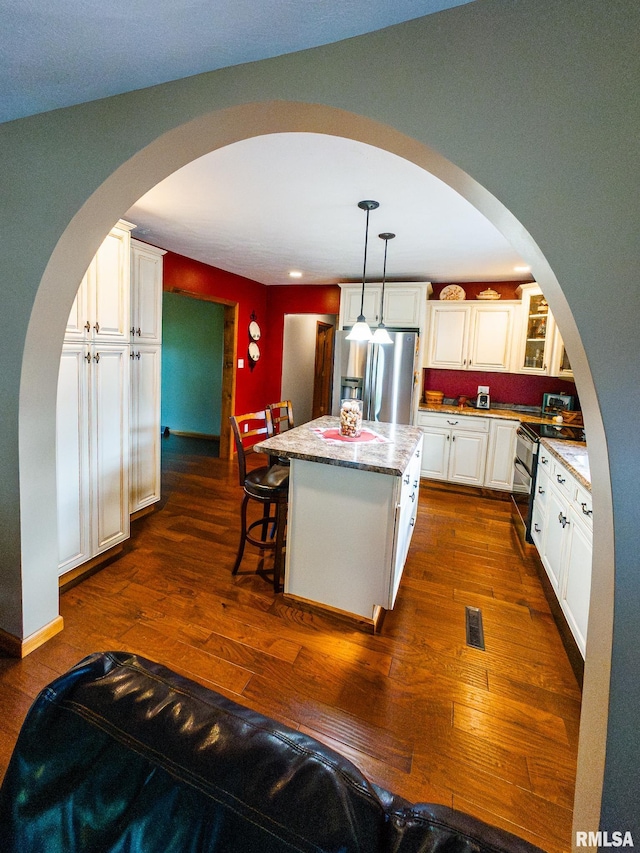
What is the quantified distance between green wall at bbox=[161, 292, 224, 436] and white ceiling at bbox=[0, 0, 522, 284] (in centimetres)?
167

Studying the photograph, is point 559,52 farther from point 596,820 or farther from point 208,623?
point 208,623

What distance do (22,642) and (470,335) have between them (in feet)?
15.0

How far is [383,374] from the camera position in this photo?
4508mm

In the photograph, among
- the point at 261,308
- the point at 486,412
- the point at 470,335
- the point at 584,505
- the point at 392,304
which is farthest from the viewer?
the point at 261,308

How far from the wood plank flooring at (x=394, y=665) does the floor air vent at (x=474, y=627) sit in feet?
0.12

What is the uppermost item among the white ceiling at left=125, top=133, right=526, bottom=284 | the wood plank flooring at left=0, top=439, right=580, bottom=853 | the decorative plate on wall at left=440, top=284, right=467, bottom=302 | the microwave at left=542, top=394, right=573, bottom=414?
the white ceiling at left=125, top=133, right=526, bottom=284

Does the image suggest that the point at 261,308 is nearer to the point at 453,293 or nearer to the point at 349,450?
the point at 453,293

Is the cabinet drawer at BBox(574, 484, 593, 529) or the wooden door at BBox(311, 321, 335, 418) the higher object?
the wooden door at BBox(311, 321, 335, 418)

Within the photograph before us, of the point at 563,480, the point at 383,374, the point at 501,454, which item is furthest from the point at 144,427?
the point at 501,454

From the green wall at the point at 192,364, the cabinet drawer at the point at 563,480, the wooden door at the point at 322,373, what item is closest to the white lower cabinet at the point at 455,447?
the cabinet drawer at the point at 563,480

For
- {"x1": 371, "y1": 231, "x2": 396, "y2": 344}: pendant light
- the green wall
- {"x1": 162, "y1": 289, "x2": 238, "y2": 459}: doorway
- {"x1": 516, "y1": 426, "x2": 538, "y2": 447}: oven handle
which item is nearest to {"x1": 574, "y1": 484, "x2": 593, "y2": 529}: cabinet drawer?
{"x1": 516, "y1": 426, "x2": 538, "y2": 447}: oven handle

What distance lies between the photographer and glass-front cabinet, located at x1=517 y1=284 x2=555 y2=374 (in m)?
4.09

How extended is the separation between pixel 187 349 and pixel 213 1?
18.8 ft

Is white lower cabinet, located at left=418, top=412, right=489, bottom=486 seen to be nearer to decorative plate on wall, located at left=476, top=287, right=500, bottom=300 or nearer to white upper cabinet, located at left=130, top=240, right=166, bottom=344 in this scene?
decorative plate on wall, located at left=476, top=287, right=500, bottom=300
